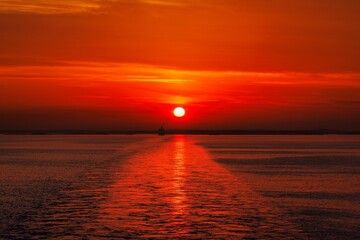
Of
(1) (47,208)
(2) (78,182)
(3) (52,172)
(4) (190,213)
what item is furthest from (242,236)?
(3) (52,172)

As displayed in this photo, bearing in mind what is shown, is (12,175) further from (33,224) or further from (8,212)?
(33,224)

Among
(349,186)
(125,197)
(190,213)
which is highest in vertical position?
(349,186)

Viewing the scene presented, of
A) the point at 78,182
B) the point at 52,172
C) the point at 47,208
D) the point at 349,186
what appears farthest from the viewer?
the point at 52,172

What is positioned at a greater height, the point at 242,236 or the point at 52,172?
the point at 52,172

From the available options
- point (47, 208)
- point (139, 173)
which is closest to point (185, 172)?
point (139, 173)

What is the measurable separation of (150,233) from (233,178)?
23.5 meters

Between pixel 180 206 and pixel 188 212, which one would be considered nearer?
pixel 188 212

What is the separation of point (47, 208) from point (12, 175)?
67.6 feet

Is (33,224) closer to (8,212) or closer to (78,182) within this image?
(8,212)

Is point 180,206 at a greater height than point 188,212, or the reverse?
point 180,206

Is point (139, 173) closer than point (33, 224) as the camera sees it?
No

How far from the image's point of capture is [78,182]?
1628 inches

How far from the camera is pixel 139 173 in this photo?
4828 centimetres

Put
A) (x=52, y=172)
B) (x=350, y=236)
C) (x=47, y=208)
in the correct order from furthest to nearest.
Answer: (x=52, y=172) < (x=47, y=208) < (x=350, y=236)
